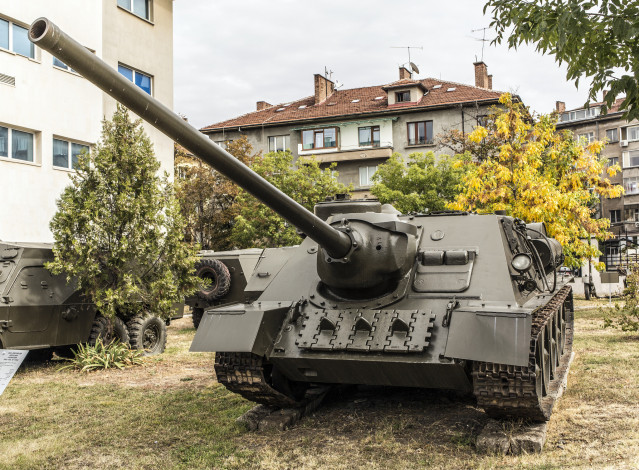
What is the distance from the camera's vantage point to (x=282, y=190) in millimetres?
28656

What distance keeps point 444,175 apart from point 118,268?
1817 centimetres

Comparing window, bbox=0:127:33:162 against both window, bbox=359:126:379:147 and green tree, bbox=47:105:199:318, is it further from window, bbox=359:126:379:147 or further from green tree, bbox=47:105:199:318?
window, bbox=359:126:379:147

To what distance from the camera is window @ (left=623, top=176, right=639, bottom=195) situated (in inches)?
1866

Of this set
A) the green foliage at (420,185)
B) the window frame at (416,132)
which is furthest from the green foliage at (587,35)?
the window frame at (416,132)

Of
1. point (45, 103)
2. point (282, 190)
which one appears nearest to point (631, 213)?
point (282, 190)

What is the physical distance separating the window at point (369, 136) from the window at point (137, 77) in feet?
56.8

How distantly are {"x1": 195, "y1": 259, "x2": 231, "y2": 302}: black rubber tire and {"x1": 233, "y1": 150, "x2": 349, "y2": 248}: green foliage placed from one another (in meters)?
10.1

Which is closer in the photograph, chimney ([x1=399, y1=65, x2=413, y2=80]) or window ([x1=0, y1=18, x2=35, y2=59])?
window ([x1=0, y1=18, x2=35, y2=59])

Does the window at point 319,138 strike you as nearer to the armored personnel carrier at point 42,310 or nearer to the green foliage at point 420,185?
the green foliage at point 420,185

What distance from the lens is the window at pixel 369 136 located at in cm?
3581

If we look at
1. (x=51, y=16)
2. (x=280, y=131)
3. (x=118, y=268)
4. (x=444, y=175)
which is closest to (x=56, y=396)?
(x=118, y=268)

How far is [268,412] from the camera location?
7.25m

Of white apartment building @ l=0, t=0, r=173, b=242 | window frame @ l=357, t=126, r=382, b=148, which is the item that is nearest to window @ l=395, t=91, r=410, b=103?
window frame @ l=357, t=126, r=382, b=148

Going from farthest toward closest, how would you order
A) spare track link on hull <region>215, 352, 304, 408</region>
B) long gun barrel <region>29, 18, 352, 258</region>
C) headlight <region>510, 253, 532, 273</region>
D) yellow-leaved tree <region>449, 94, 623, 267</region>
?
yellow-leaved tree <region>449, 94, 623, 267</region> → headlight <region>510, 253, 532, 273</region> → spare track link on hull <region>215, 352, 304, 408</region> → long gun barrel <region>29, 18, 352, 258</region>
